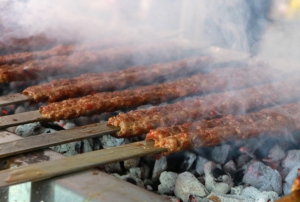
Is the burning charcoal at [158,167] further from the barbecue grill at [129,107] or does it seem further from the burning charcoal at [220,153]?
the burning charcoal at [220,153]

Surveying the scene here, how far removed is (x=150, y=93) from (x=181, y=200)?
1.13m

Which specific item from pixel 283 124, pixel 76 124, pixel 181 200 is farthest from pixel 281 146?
pixel 76 124

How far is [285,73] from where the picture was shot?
4359mm

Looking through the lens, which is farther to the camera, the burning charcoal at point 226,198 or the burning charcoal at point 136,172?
the burning charcoal at point 136,172

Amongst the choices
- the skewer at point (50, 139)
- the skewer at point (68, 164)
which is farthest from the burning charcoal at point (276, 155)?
the skewer at point (50, 139)

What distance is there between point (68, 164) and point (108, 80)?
1681mm

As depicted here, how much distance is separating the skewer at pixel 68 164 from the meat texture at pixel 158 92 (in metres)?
0.74

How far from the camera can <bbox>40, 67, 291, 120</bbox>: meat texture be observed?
121 inches

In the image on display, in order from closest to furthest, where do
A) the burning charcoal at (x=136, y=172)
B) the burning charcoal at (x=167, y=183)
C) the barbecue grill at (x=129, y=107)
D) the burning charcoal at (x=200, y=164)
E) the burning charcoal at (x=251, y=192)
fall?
the barbecue grill at (x=129, y=107)
the burning charcoal at (x=251, y=192)
the burning charcoal at (x=167, y=183)
the burning charcoal at (x=136, y=172)
the burning charcoal at (x=200, y=164)

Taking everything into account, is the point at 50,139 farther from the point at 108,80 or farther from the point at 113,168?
the point at 108,80

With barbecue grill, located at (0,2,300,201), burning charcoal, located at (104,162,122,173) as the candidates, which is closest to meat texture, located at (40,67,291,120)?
barbecue grill, located at (0,2,300,201)

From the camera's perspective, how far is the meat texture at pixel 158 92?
3.08m

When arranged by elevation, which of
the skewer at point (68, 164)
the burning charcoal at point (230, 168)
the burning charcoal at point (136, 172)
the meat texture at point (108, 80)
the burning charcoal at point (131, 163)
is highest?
the meat texture at point (108, 80)

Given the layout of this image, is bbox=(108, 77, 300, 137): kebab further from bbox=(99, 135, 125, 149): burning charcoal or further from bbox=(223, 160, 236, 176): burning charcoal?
bbox=(223, 160, 236, 176): burning charcoal
